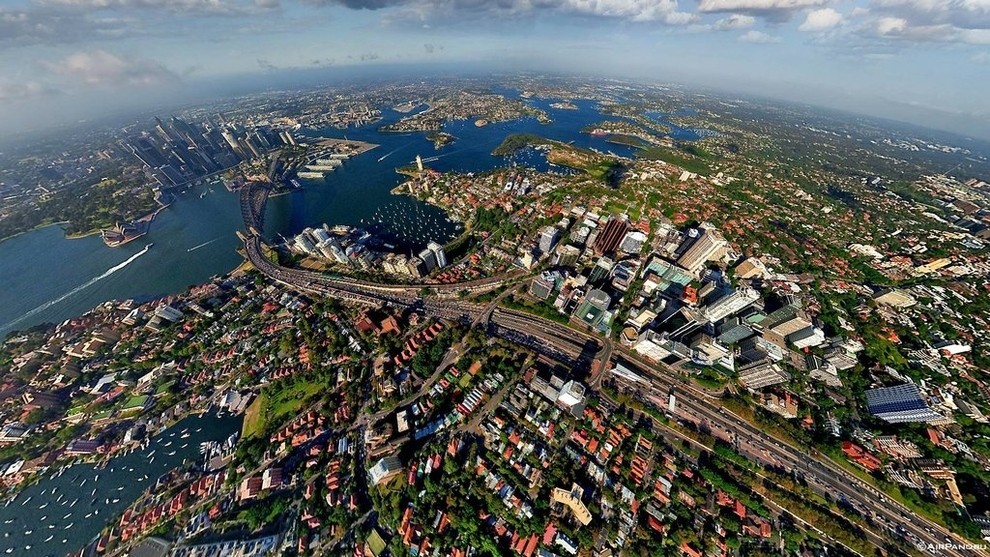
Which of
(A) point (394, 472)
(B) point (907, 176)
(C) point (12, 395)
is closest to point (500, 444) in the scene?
(A) point (394, 472)

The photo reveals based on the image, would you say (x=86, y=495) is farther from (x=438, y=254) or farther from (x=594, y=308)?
(x=594, y=308)

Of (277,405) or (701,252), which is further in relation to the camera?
(701,252)

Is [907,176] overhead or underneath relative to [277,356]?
overhead

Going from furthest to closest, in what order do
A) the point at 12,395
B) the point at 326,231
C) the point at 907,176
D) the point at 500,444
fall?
1. the point at 907,176
2. the point at 326,231
3. the point at 12,395
4. the point at 500,444

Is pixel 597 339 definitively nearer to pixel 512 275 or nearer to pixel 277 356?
pixel 512 275

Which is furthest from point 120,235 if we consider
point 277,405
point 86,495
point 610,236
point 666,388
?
point 666,388
